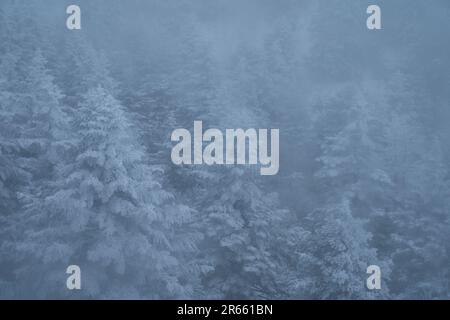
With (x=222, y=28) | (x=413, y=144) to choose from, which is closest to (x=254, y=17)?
(x=222, y=28)

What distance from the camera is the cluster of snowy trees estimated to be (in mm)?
11836

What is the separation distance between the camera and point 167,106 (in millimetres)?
32031

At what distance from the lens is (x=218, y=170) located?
16734mm

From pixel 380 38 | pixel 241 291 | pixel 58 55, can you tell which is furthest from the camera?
pixel 380 38

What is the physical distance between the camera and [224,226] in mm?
15828

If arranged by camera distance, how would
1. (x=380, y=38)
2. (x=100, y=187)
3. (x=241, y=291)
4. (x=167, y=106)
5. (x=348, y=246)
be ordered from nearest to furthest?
1. (x=100, y=187)
2. (x=348, y=246)
3. (x=241, y=291)
4. (x=167, y=106)
5. (x=380, y=38)

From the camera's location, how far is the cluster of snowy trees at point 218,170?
1184cm

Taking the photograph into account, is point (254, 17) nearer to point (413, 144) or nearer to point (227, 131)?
point (413, 144)

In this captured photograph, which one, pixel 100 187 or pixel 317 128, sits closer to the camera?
pixel 100 187

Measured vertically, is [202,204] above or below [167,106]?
below

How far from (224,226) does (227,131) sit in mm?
4162

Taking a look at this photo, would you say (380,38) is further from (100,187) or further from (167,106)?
(100,187)

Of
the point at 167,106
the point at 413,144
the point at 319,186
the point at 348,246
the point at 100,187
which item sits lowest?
the point at 348,246

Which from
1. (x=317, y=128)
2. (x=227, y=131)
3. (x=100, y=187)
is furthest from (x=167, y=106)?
(x=100, y=187)
